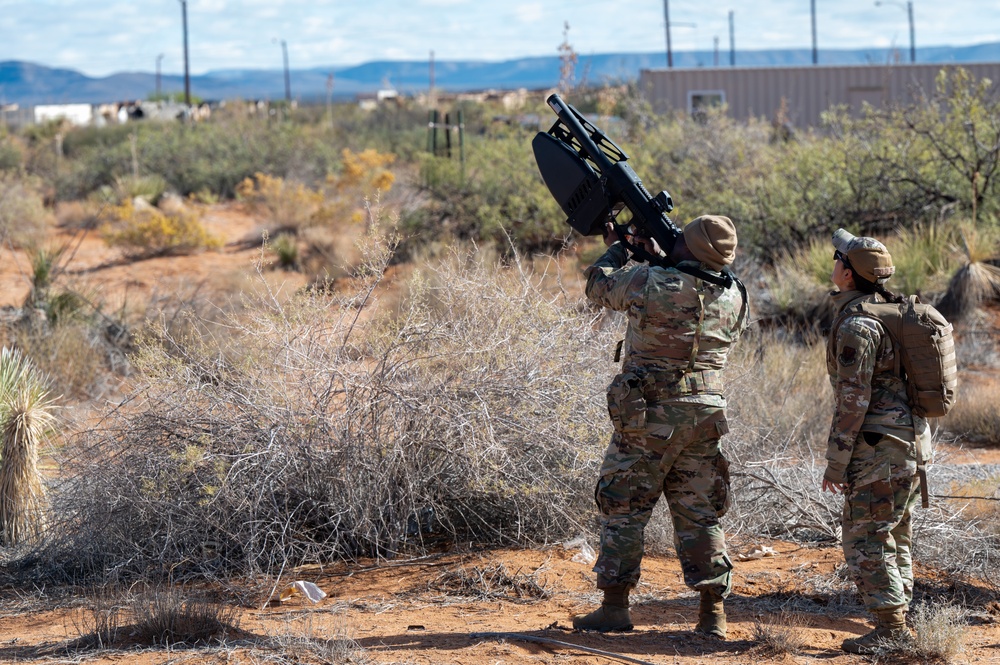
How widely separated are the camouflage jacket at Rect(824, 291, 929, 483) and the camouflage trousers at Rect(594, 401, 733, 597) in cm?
47

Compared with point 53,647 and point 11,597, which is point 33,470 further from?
point 53,647

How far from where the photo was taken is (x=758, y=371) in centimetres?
783

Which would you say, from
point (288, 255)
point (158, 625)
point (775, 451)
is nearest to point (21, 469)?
point (158, 625)

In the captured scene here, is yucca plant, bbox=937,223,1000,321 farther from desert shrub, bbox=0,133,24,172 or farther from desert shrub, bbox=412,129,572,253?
Result: desert shrub, bbox=0,133,24,172

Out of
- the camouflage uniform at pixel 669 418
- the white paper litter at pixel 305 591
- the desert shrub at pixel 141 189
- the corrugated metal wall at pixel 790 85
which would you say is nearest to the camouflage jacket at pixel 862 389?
the camouflage uniform at pixel 669 418

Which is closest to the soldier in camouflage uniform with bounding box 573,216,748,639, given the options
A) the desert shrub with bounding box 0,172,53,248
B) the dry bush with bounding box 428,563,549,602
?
the dry bush with bounding box 428,563,549,602

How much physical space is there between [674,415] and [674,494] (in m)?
0.38

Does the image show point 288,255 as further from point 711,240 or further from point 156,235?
point 711,240

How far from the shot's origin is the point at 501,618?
486 cm

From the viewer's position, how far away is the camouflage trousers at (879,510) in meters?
4.24

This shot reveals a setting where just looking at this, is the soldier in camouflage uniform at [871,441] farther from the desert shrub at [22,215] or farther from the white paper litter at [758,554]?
the desert shrub at [22,215]

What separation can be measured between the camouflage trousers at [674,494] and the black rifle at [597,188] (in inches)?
26.8

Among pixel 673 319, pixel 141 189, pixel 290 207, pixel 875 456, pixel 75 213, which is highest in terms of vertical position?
pixel 141 189

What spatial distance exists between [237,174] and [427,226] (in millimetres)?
10805
